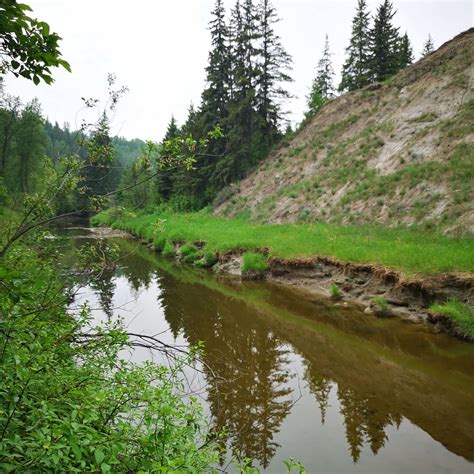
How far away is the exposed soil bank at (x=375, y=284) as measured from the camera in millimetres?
10281

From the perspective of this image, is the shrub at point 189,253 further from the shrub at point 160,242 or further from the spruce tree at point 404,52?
the spruce tree at point 404,52

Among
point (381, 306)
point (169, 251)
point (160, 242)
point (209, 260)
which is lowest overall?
point (381, 306)

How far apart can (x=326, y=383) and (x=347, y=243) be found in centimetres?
926

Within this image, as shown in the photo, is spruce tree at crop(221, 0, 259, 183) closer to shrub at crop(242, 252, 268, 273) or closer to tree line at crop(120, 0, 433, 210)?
tree line at crop(120, 0, 433, 210)

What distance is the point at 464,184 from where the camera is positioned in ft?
51.4

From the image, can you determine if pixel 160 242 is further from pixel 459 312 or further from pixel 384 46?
pixel 384 46

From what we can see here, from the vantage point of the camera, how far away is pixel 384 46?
1437 inches

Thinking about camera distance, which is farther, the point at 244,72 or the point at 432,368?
the point at 244,72

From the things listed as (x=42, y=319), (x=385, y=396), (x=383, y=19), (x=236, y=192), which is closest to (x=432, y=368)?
(x=385, y=396)

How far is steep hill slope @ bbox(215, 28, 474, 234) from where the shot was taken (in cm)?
1698

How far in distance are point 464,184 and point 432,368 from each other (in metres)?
11.0

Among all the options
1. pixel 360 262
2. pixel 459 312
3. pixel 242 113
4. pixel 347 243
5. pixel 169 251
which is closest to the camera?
pixel 459 312

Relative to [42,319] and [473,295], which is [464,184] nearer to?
[473,295]

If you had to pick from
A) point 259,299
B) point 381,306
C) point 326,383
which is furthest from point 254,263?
point 326,383
